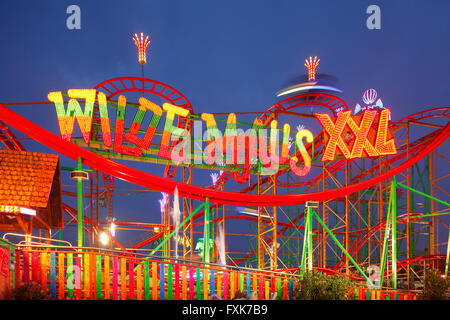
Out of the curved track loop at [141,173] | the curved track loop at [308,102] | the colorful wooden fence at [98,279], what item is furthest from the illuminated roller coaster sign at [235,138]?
the colorful wooden fence at [98,279]

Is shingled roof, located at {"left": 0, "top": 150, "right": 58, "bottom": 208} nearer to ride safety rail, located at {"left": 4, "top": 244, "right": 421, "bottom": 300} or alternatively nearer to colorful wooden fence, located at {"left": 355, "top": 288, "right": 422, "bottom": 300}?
ride safety rail, located at {"left": 4, "top": 244, "right": 421, "bottom": 300}

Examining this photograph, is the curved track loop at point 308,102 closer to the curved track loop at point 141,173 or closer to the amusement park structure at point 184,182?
the amusement park structure at point 184,182

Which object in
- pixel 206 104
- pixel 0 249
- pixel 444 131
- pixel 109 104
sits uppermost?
pixel 206 104

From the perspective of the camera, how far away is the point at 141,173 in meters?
9.58

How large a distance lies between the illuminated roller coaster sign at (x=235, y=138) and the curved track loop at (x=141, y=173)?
229 cm

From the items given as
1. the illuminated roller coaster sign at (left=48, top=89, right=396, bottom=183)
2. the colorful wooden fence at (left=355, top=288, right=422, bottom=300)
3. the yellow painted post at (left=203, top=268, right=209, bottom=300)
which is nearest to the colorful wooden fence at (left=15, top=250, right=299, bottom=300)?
the yellow painted post at (left=203, top=268, right=209, bottom=300)

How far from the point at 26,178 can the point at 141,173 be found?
3.06 metres

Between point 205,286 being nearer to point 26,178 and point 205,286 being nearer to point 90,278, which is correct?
point 90,278

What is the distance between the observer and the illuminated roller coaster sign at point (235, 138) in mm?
12602

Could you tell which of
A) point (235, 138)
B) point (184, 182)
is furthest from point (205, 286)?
point (235, 138)
